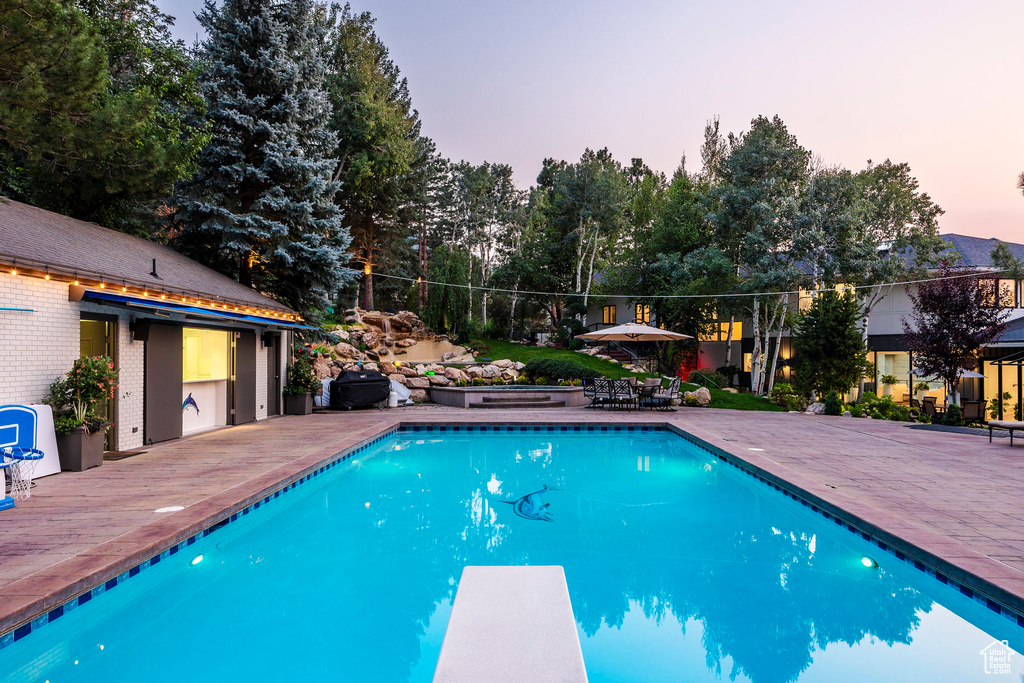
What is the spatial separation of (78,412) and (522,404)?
10.7 meters

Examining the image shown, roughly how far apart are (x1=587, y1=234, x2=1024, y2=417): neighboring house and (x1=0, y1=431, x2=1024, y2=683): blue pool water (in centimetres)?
1616

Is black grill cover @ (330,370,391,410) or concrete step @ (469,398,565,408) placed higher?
black grill cover @ (330,370,391,410)

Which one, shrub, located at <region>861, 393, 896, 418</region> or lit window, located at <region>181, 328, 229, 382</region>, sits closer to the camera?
lit window, located at <region>181, 328, 229, 382</region>

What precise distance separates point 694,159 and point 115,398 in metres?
35.6

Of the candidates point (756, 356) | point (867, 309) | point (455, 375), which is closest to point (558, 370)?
point (455, 375)

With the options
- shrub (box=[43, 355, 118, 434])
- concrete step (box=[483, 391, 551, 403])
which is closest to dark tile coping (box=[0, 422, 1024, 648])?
shrub (box=[43, 355, 118, 434])

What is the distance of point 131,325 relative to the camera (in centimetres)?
798

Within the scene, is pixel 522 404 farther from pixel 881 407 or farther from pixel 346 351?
pixel 881 407

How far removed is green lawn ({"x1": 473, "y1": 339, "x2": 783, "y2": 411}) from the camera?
16.4 metres

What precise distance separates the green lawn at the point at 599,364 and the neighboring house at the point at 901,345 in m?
3.90

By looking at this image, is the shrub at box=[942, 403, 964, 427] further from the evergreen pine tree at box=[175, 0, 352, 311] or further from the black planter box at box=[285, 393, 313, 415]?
the black planter box at box=[285, 393, 313, 415]

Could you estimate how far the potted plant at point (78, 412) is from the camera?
6.41m

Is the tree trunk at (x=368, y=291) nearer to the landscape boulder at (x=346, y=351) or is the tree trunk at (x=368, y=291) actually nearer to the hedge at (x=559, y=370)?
the landscape boulder at (x=346, y=351)

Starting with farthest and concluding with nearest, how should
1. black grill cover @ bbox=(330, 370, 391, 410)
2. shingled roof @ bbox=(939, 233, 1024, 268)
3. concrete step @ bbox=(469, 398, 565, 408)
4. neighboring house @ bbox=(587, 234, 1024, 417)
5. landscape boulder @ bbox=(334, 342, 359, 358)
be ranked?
1. shingled roof @ bbox=(939, 233, 1024, 268)
2. landscape boulder @ bbox=(334, 342, 359, 358)
3. neighboring house @ bbox=(587, 234, 1024, 417)
4. concrete step @ bbox=(469, 398, 565, 408)
5. black grill cover @ bbox=(330, 370, 391, 410)
